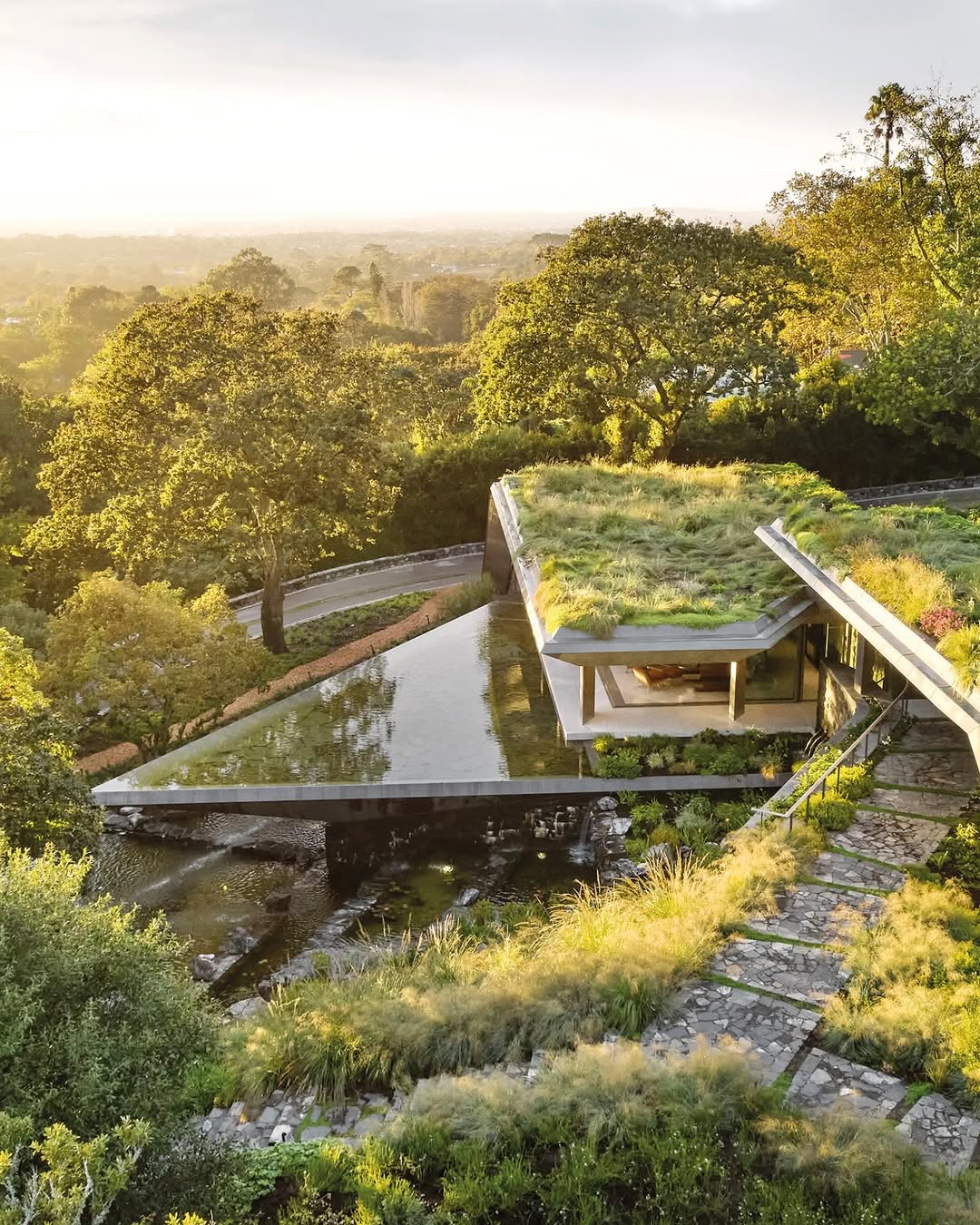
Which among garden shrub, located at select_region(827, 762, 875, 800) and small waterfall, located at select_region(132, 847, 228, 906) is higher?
garden shrub, located at select_region(827, 762, 875, 800)

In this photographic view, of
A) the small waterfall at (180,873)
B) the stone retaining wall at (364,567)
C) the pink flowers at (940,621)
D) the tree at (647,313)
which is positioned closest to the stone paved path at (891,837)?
the pink flowers at (940,621)

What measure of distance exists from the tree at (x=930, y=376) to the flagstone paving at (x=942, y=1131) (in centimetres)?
3014

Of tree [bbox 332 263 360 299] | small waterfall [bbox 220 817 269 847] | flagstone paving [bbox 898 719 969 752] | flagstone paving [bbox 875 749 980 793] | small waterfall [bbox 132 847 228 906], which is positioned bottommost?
small waterfall [bbox 132 847 228 906]

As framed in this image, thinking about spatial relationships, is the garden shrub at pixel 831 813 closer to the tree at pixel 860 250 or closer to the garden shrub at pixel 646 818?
the garden shrub at pixel 646 818

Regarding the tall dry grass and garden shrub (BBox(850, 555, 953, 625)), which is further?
garden shrub (BBox(850, 555, 953, 625))

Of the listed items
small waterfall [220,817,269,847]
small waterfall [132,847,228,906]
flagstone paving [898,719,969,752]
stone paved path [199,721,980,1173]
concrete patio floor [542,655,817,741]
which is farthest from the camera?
concrete patio floor [542,655,817,741]

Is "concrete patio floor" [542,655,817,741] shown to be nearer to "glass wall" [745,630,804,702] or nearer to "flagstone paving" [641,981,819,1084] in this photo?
"glass wall" [745,630,804,702]

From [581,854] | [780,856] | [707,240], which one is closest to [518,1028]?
[780,856]

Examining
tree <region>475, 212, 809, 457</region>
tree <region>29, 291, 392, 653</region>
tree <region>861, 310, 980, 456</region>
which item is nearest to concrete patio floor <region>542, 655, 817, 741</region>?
tree <region>29, 291, 392, 653</region>

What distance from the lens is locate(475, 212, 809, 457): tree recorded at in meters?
31.3

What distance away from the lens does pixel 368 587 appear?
34.8 metres

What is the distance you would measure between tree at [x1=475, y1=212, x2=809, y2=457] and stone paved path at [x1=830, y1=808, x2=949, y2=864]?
68.0 feet

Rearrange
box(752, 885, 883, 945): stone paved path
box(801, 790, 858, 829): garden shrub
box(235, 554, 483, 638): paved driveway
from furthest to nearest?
box(235, 554, 483, 638): paved driveway
box(801, 790, 858, 829): garden shrub
box(752, 885, 883, 945): stone paved path

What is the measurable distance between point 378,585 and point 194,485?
1158cm
